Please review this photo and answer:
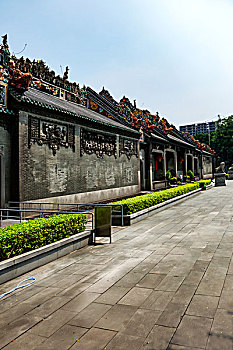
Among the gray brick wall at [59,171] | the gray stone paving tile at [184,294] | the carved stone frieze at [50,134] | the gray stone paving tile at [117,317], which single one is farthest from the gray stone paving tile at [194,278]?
the carved stone frieze at [50,134]

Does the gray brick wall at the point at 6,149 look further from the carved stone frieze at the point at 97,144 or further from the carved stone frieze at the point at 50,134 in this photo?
the carved stone frieze at the point at 97,144

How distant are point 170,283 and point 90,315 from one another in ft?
5.50

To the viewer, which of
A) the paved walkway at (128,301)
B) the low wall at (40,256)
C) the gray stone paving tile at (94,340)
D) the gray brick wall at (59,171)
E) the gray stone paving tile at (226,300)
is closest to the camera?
the gray stone paving tile at (94,340)

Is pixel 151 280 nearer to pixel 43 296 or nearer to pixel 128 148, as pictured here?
pixel 43 296

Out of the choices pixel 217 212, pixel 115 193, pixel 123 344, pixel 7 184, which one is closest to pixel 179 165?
pixel 115 193

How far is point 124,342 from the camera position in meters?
3.18

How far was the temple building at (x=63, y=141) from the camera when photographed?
10.9 metres

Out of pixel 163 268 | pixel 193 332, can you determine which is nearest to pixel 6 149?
pixel 163 268

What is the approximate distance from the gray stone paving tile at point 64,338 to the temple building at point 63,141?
26.8 ft

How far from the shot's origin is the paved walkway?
3.25 meters

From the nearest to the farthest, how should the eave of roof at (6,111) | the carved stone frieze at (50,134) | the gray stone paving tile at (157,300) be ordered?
the gray stone paving tile at (157,300) < the eave of roof at (6,111) < the carved stone frieze at (50,134)

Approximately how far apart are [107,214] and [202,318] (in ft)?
15.1

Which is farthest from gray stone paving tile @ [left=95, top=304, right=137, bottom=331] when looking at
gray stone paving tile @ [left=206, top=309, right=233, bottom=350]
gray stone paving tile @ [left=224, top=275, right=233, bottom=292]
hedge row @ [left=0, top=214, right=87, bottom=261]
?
hedge row @ [left=0, top=214, right=87, bottom=261]

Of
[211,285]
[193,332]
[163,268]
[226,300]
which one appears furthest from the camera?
[163,268]
